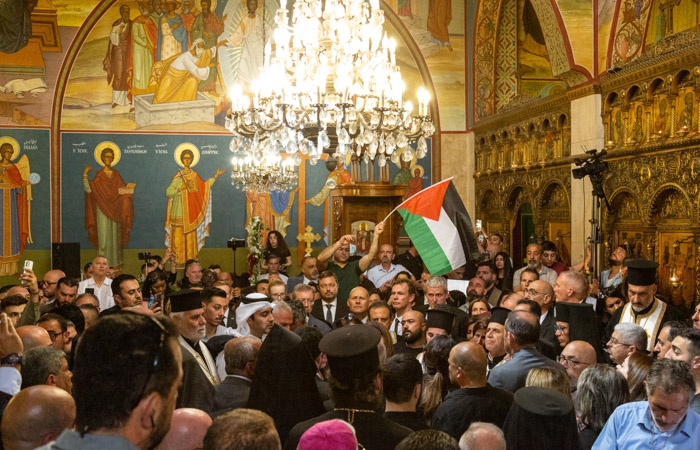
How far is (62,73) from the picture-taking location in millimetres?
17062

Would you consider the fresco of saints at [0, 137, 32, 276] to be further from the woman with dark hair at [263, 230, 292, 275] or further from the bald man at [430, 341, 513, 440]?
the bald man at [430, 341, 513, 440]

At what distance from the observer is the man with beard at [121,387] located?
200 cm

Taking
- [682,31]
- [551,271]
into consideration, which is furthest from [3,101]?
[682,31]

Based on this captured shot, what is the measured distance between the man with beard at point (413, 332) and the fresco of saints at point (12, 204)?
40.9 ft

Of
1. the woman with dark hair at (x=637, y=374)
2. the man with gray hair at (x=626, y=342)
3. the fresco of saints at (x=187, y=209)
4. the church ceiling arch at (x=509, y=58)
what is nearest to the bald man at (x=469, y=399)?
the woman with dark hair at (x=637, y=374)

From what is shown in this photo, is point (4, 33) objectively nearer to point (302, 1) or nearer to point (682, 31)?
point (302, 1)

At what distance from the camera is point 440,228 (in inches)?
340

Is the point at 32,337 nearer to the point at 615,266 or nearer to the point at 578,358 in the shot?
the point at 578,358

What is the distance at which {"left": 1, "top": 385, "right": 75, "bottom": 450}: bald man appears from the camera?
2977 mm

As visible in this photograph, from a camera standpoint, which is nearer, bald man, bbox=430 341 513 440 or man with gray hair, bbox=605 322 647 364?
bald man, bbox=430 341 513 440

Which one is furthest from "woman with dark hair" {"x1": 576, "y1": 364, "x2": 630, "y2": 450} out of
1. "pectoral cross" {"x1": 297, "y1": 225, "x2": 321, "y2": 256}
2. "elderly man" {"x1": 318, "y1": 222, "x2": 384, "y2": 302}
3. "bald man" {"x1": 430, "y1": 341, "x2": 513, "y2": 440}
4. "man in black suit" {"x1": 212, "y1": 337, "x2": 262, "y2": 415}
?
"pectoral cross" {"x1": 297, "y1": 225, "x2": 321, "y2": 256}

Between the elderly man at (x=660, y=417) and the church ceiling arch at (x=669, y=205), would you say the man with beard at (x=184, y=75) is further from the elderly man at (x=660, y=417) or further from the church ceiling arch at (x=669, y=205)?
the elderly man at (x=660, y=417)

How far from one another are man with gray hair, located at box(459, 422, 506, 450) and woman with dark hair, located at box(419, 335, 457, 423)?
5.29 ft

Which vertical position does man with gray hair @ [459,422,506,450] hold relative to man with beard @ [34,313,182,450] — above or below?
below
